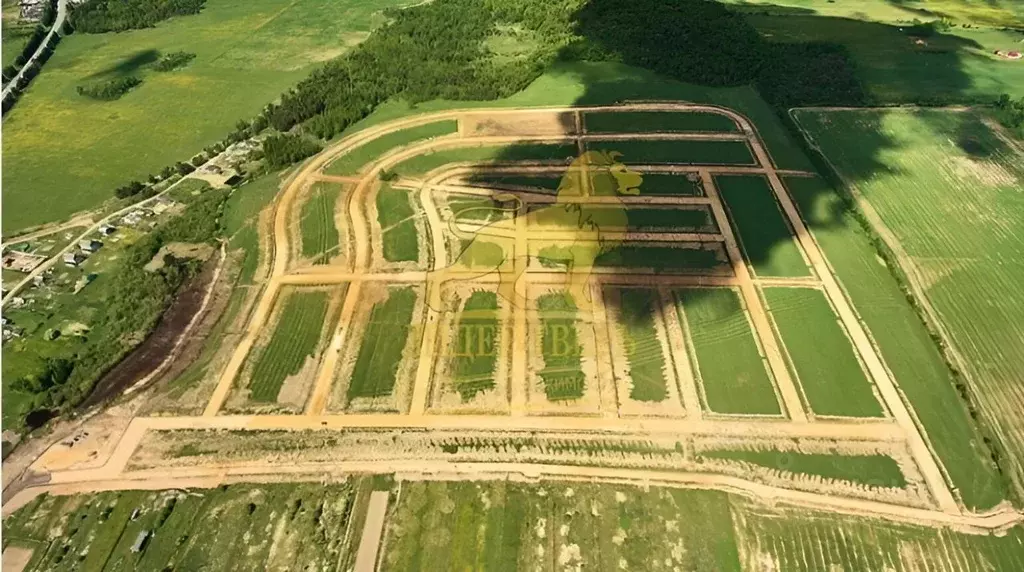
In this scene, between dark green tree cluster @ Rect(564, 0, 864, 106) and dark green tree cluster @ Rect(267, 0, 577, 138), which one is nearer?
dark green tree cluster @ Rect(267, 0, 577, 138)

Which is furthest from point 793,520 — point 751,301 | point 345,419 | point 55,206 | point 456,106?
point 55,206

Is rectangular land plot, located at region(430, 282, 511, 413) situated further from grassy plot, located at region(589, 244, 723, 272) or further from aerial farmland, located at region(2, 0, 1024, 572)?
grassy plot, located at region(589, 244, 723, 272)

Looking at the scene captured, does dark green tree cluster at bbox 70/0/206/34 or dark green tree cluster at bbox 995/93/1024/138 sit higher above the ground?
dark green tree cluster at bbox 70/0/206/34

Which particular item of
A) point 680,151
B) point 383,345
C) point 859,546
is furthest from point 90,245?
point 859,546

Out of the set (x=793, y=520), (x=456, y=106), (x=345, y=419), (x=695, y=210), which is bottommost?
(x=793, y=520)

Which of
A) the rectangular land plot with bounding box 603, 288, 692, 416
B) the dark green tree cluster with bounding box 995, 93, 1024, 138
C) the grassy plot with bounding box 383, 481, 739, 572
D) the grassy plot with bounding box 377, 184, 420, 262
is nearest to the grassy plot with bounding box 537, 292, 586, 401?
the rectangular land plot with bounding box 603, 288, 692, 416

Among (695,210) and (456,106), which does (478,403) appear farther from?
(456,106)
